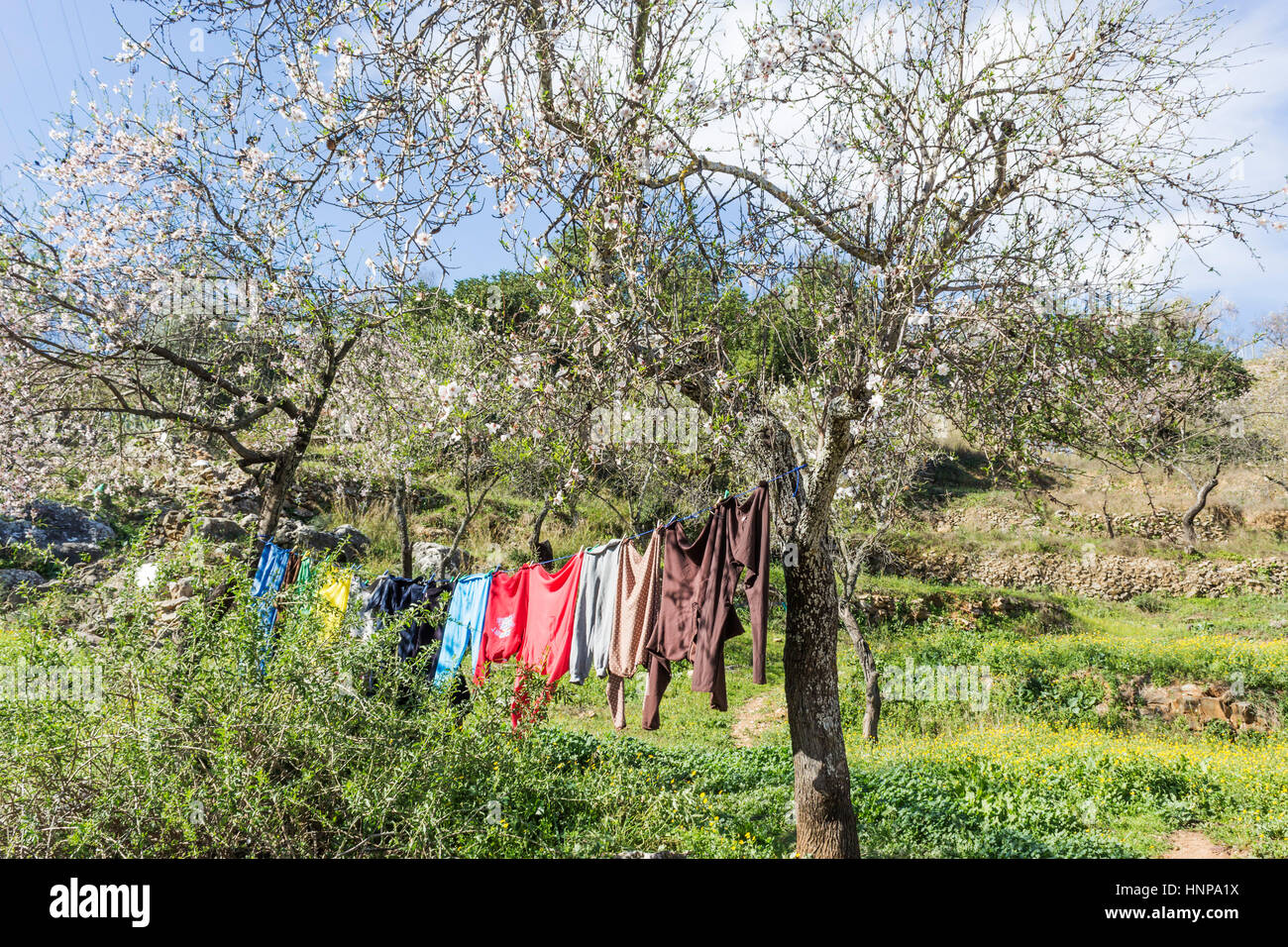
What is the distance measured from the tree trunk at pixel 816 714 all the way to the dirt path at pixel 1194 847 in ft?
10.6

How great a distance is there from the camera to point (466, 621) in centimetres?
645

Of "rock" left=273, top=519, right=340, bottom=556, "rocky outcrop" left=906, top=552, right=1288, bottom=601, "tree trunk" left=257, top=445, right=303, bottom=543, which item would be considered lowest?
"rocky outcrop" left=906, top=552, right=1288, bottom=601

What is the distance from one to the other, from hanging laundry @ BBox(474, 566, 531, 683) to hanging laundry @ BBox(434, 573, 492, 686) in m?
0.05

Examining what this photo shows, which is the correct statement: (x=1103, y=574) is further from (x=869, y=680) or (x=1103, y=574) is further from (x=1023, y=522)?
(x=869, y=680)

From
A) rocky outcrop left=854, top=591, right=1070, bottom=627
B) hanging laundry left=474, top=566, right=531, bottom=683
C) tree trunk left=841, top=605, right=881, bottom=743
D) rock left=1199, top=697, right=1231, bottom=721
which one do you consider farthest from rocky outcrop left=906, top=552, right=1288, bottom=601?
hanging laundry left=474, top=566, right=531, bottom=683

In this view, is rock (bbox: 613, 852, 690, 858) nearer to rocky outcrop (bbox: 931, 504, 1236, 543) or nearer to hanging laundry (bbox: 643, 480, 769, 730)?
hanging laundry (bbox: 643, 480, 769, 730)

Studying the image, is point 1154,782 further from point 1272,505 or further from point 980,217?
point 1272,505

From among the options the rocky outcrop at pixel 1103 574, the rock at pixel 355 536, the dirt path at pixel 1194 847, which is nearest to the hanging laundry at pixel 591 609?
the dirt path at pixel 1194 847

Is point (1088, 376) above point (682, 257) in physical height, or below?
below

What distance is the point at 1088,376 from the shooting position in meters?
4.52

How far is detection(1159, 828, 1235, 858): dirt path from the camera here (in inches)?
230
